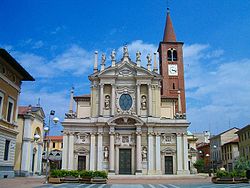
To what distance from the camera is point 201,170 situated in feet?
225

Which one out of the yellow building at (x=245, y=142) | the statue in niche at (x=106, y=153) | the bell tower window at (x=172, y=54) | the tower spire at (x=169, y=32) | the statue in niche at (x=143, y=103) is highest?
the tower spire at (x=169, y=32)

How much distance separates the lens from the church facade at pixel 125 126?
42.5 metres

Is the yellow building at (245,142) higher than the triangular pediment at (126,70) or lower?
lower

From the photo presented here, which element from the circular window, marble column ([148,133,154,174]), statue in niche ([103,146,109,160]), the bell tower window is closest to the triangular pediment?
the circular window

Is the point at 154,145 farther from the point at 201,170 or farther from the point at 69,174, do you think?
the point at 201,170

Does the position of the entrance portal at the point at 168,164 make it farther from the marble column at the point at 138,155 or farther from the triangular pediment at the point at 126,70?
the triangular pediment at the point at 126,70

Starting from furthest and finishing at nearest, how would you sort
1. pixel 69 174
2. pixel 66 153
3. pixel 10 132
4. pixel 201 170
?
pixel 201 170
pixel 66 153
pixel 10 132
pixel 69 174

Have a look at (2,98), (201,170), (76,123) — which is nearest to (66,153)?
(76,123)

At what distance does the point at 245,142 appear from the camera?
55.7 metres

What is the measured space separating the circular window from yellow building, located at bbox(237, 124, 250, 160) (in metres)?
23.2

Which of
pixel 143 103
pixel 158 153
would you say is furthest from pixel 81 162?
pixel 143 103

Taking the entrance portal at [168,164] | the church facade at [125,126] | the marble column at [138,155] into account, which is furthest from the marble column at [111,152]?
the entrance portal at [168,164]

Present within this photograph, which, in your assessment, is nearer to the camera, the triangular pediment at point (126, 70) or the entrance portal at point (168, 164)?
the entrance portal at point (168, 164)

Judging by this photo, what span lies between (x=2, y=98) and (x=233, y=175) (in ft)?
74.0
